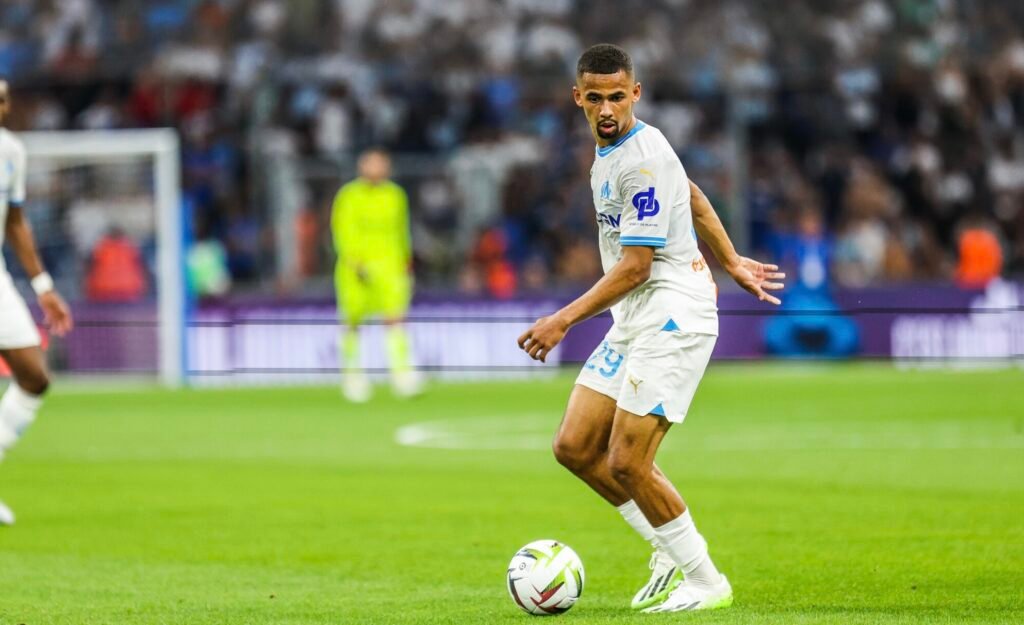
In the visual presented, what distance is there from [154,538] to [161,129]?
684 inches

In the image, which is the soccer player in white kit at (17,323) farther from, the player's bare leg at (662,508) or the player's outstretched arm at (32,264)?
the player's bare leg at (662,508)

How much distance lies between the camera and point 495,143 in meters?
26.6

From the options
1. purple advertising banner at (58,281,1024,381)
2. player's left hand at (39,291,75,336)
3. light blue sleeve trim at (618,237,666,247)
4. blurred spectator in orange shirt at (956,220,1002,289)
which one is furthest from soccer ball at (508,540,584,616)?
blurred spectator in orange shirt at (956,220,1002,289)

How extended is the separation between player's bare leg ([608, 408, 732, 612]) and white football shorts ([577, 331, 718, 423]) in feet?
0.17

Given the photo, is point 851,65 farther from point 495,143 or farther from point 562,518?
point 562,518

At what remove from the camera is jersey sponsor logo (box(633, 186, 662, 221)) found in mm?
6617

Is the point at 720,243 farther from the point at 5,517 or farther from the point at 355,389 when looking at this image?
the point at 355,389

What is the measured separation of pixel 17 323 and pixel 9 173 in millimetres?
894

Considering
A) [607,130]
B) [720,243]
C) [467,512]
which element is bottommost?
[467,512]

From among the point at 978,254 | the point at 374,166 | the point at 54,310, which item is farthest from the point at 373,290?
the point at 54,310

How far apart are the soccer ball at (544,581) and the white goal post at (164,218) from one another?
1689 cm

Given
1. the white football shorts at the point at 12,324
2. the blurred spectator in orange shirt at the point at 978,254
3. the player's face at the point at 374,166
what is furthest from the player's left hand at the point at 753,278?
the blurred spectator in orange shirt at the point at 978,254

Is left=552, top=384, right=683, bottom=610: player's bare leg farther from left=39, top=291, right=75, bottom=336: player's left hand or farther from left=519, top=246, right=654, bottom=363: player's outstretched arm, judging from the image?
left=39, top=291, right=75, bottom=336: player's left hand

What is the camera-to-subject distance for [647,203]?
261 inches
